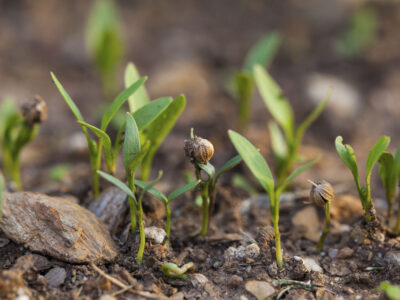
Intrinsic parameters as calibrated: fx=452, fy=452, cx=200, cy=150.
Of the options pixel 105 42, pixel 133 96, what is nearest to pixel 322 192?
pixel 133 96

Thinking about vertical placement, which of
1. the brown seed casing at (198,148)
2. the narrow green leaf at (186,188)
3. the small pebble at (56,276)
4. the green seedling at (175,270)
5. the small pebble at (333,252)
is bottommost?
the small pebble at (333,252)

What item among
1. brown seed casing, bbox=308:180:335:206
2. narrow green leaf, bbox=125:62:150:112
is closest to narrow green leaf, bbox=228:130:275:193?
brown seed casing, bbox=308:180:335:206

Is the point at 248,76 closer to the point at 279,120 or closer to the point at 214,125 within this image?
the point at 279,120

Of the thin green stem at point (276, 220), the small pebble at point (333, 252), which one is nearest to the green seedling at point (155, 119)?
the thin green stem at point (276, 220)

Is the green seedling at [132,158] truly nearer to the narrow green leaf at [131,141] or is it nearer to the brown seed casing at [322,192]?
the narrow green leaf at [131,141]

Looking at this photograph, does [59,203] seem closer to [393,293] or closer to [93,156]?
[93,156]

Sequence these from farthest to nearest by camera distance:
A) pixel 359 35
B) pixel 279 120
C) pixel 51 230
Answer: pixel 359 35
pixel 279 120
pixel 51 230

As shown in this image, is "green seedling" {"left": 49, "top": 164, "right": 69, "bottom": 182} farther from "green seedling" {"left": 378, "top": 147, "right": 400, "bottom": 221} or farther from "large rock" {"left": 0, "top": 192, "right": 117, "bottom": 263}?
"green seedling" {"left": 378, "top": 147, "right": 400, "bottom": 221}
